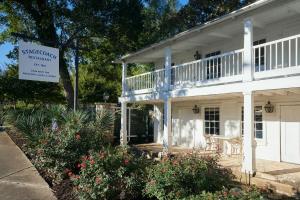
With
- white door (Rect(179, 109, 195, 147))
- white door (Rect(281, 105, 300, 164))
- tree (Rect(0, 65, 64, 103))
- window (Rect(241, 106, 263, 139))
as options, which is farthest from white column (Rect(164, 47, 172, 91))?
tree (Rect(0, 65, 64, 103))

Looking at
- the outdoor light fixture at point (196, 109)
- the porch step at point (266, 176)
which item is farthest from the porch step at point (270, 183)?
the outdoor light fixture at point (196, 109)

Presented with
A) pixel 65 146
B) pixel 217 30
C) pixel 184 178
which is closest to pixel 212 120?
pixel 217 30

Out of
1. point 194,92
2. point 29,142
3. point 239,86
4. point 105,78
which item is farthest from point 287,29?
point 105,78

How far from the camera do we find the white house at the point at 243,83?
397 inches

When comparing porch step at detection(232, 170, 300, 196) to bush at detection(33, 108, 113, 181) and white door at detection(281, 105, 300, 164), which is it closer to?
white door at detection(281, 105, 300, 164)

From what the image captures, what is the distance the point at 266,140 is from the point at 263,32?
4.27 metres

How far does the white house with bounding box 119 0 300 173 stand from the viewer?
33.1 feet

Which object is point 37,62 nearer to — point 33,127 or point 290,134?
point 33,127

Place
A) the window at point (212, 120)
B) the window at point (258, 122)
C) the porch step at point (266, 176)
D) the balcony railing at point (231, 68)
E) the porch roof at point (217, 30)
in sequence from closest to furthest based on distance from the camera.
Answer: the porch step at point (266, 176)
the balcony railing at point (231, 68)
the porch roof at point (217, 30)
the window at point (258, 122)
the window at point (212, 120)

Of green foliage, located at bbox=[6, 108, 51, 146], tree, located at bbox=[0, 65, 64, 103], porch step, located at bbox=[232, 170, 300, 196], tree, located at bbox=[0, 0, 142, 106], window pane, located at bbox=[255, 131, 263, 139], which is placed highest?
tree, located at bbox=[0, 0, 142, 106]

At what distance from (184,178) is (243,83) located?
5.50 metres

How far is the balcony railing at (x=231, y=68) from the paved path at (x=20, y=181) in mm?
7011

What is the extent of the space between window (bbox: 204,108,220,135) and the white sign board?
27.4 ft

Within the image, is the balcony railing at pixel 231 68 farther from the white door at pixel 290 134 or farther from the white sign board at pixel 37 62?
the white sign board at pixel 37 62
